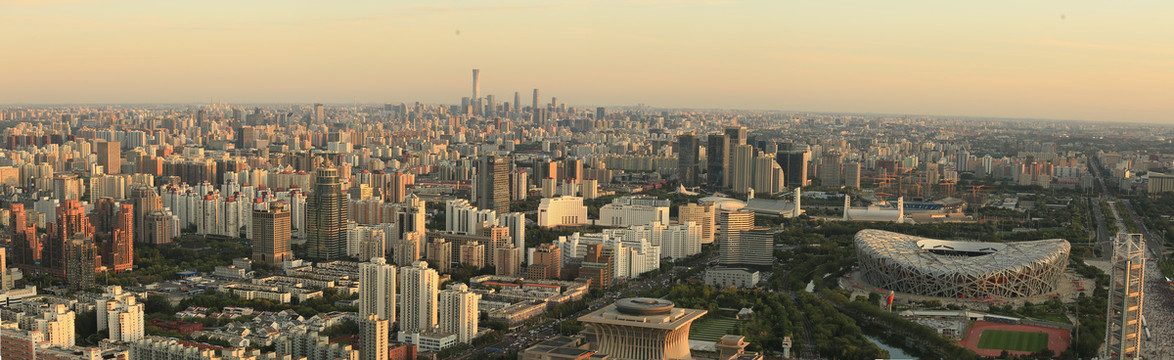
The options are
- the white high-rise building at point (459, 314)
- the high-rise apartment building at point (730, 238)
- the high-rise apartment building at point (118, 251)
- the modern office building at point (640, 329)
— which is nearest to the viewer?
the modern office building at point (640, 329)

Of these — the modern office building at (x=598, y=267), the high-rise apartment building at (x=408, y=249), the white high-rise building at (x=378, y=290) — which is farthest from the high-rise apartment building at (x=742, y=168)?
the white high-rise building at (x=378, y=290)

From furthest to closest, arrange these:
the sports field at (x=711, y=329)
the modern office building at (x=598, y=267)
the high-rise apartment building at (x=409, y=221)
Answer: the high-rise apartment building at (x=409, y=221) → the modern office building at (x=598, y=267) → the sports field at (x=711, y=329)

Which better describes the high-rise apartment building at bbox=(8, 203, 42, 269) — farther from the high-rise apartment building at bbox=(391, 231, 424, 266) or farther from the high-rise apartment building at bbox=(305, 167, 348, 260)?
the high-rise apartment building at bbox=(391, 231, 424, 266)

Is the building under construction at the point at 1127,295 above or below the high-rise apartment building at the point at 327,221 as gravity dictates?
above

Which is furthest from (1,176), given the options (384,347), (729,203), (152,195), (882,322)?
(882,322)

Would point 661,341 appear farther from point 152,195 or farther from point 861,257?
point 152,195

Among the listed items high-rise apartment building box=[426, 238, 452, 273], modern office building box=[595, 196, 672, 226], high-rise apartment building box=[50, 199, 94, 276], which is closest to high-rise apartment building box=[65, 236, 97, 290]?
high-rise apartment building box=[50, 199, 94, 276]

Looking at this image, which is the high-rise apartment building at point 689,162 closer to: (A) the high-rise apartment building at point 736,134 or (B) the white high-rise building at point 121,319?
(A) the high-rise apartment building at point 736,134

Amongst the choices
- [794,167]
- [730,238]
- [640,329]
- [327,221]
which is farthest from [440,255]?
[794,167]

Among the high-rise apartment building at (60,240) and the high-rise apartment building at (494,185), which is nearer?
the high-rise apartment building at (60,240)
